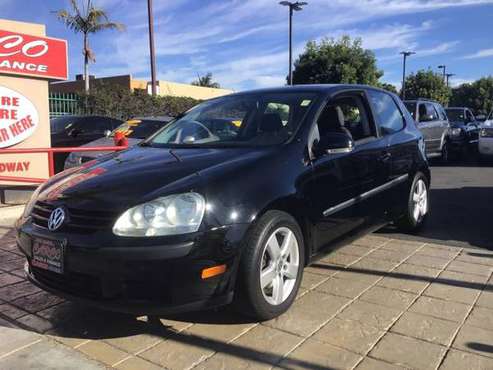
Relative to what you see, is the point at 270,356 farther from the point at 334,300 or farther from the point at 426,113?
the point at 426,113

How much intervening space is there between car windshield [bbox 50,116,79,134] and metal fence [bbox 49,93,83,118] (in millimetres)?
5012

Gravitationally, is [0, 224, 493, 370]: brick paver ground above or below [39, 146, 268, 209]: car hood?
below

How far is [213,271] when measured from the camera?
2928mm

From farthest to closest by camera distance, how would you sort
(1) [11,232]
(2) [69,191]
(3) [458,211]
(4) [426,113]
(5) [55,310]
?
1. (4) [426,113]
2. (3) [458,211]
3. (1) [11,232]
4. (5) [55,310]
5. (2) [69,191]

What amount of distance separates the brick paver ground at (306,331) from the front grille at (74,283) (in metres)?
0.36

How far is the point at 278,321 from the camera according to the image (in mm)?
3387

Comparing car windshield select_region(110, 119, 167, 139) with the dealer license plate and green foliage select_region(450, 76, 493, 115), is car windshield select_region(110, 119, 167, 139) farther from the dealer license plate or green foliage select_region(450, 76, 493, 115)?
green foliage select_region(450, 76, 493, 115)

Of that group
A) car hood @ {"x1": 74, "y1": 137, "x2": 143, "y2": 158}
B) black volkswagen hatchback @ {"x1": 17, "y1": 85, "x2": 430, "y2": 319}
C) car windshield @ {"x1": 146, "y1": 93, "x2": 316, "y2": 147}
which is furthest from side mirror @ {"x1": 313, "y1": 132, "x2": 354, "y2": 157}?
car hood @ {"x1": 74, "y1": 137, "x2": 143, "y2": 158}

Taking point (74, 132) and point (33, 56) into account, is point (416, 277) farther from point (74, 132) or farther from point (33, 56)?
point (74, 132)

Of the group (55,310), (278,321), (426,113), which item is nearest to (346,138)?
(278,321)

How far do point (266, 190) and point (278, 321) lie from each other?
897 mm

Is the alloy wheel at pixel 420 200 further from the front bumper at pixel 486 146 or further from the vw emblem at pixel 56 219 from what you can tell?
the front bumper at pixel 486 146

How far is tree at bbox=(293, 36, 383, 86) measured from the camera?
3341 centimetres

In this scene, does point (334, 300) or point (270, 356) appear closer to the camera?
point (270, 356)
